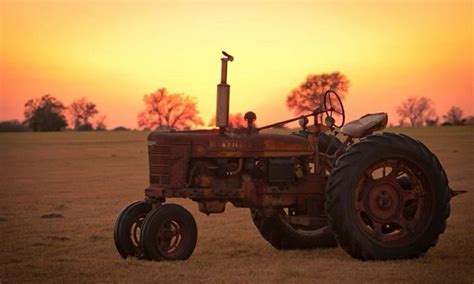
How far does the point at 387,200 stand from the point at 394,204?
12cm

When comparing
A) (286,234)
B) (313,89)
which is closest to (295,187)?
(286,234)

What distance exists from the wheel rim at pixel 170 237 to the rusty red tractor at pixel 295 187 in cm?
1

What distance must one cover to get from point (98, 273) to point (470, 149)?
36.8 m

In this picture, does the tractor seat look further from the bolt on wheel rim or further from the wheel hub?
the bolt on wheel rim

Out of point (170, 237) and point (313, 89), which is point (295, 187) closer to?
point (170, 237)

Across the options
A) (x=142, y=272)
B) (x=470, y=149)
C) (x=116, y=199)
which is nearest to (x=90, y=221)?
(x=116, y=199)

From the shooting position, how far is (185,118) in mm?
48094

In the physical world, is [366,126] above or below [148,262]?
above

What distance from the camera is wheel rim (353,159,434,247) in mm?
10531

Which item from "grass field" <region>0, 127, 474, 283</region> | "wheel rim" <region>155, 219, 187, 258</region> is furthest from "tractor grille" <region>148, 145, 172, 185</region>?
"grass field" <region>0, 127, 474, 283</region>

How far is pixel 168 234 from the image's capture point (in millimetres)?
10234

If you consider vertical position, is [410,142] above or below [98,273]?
above

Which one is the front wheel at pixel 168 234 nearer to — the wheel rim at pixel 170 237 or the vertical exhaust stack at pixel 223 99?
the wheel rim at pixel 170 237

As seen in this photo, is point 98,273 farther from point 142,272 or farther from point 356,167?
point 356,167
